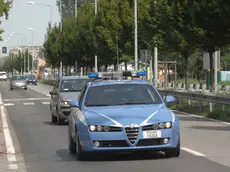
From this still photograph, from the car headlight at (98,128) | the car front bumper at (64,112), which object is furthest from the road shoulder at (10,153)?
the car front bumper at (64,112)

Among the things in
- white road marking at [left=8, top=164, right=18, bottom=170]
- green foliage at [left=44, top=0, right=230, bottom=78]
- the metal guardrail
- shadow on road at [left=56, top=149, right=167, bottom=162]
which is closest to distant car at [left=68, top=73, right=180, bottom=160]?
shadow on road at [left=56, top=149, right=167, bottom=162]

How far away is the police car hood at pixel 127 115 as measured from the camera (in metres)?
11.6

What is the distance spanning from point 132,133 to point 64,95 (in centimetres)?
1115

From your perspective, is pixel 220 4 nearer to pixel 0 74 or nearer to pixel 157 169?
pixel 157 169

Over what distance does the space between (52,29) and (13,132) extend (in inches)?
3085

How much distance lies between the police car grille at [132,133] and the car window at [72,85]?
38.5ft

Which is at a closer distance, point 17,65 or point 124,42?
point 124,42

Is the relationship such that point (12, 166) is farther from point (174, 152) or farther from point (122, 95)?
point (174, 152)

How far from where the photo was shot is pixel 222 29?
94.7ft

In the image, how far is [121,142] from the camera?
459 inches

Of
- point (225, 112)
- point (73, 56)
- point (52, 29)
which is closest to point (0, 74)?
point (52, 29)

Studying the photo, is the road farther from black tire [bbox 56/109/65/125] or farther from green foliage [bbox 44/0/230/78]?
green foliage [bbox 44/0/230/78]

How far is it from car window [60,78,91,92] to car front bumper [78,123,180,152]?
450 inches

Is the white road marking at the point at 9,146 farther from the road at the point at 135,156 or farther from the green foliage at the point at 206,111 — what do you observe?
the green foliage at the point at 206,111
